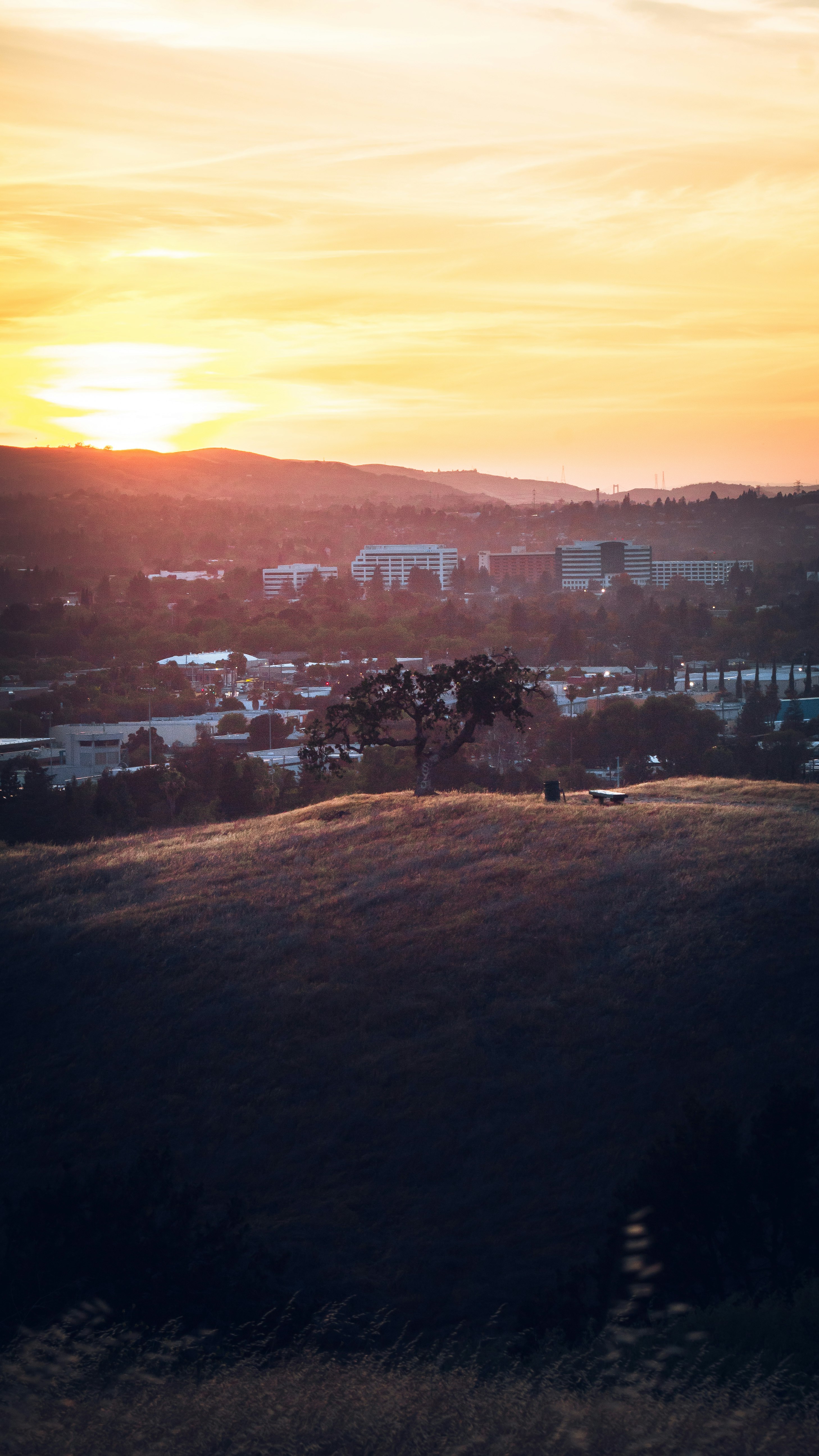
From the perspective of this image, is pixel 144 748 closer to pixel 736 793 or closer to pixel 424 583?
pixel 736 793

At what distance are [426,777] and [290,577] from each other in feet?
455

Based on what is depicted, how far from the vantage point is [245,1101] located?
1159 cm

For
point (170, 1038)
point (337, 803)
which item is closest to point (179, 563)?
point (337, 803)

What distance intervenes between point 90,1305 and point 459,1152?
385 centimetres

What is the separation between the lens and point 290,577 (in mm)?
159625

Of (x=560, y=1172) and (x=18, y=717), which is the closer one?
(x=560, y=1172)

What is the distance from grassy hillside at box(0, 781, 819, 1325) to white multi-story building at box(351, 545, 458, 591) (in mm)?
150770

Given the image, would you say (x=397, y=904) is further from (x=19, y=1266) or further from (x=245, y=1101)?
(x=19, y=1266)

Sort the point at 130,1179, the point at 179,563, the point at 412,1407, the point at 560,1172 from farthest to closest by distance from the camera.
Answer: the point at 179,563 → the point at 560,1172 → the point at 130,1179 → the point at 412,1407

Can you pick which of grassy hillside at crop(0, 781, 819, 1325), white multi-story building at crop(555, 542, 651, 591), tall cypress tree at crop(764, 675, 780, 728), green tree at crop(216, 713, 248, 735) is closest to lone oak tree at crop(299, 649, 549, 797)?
grassy hillside at crop(0, 781, 819, 1325)

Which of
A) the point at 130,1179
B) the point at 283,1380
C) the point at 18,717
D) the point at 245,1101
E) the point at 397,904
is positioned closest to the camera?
the point at 283,1380

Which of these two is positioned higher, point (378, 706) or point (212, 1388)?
point (378, 706)

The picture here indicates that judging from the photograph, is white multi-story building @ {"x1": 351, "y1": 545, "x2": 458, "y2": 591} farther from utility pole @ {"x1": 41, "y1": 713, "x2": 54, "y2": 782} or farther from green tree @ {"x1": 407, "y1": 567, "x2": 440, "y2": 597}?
utility pole @ {"x1": 41, "y1": 713, "x2": 54, "y2": 782}

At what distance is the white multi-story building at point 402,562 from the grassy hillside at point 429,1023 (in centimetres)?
15077
